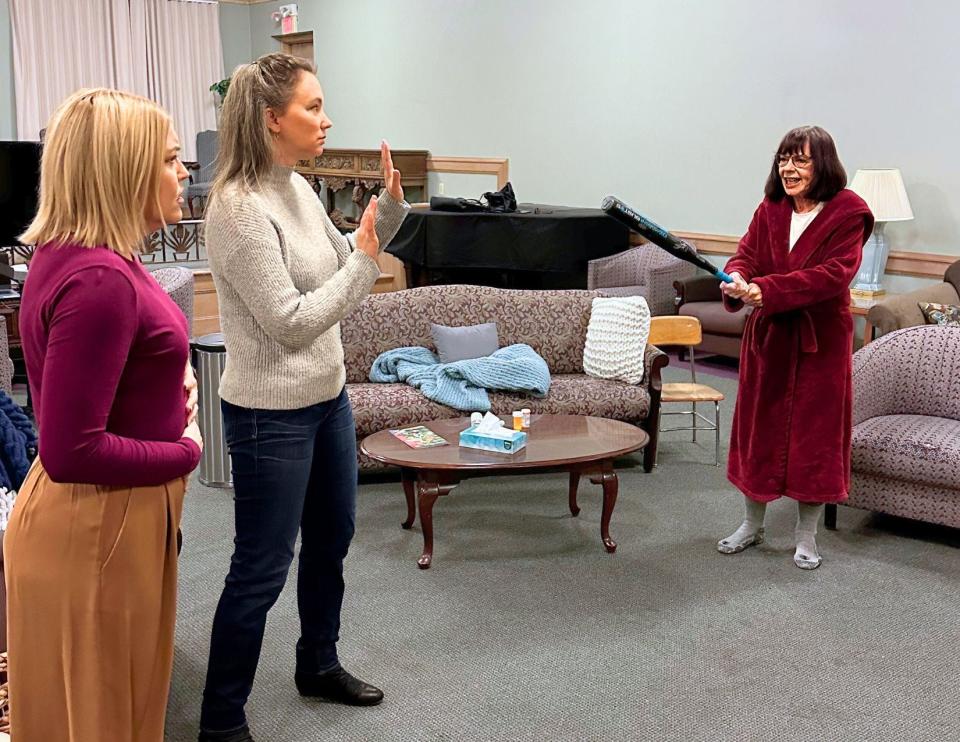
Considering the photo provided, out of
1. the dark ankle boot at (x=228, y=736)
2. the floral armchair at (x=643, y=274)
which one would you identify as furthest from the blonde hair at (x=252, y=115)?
the floral armchair at (x=643, y=274)

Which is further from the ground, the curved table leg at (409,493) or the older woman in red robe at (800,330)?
the older woman in red robe at (800,330)

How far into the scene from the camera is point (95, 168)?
5.10ft

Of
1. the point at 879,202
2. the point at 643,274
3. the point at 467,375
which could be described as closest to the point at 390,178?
the point at 467,375

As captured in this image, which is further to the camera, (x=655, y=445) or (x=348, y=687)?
(x=655, y=445)

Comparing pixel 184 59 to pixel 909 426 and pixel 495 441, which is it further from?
pixel 909 426

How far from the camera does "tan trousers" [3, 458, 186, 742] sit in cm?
162

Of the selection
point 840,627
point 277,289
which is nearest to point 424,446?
point 840,627

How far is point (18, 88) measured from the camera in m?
11.4

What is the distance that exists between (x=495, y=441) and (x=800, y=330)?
1.14 m

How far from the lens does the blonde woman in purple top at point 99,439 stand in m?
1.54

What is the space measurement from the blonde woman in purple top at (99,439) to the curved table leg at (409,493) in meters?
2.27

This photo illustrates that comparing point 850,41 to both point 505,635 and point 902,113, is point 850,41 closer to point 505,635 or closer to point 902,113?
point 902,113

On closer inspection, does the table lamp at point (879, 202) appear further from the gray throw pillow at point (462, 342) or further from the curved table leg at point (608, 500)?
the curved table leg at point (608, 500)

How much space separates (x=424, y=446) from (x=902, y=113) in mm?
4352
